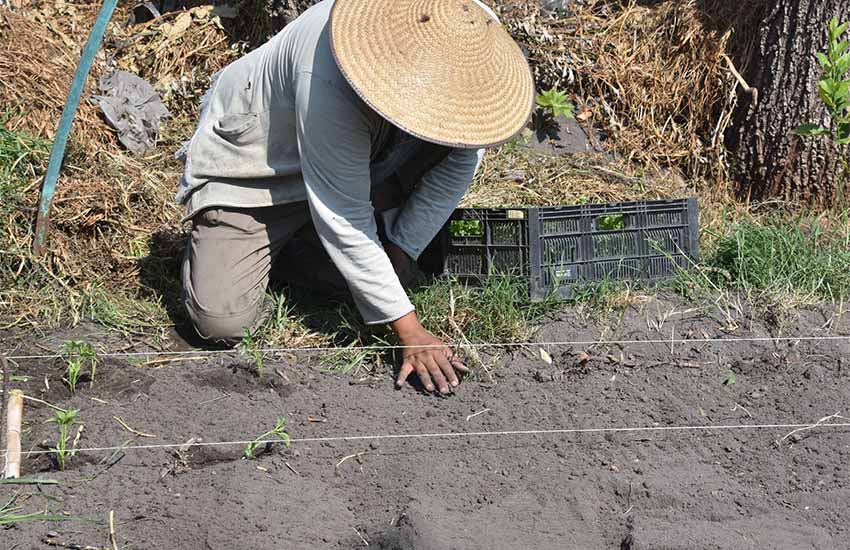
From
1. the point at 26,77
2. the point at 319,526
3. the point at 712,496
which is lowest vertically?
the point at 712,496

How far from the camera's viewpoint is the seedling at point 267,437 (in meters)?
2.86

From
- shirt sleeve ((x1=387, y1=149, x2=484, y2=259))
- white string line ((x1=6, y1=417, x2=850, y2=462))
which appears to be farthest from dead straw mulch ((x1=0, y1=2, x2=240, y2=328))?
shirt sleeve ((x1=387, y1=149, x2=484, y2=259))

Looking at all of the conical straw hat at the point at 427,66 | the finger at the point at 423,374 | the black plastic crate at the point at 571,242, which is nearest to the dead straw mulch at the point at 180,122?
the black plastic crate at the point at 571,242

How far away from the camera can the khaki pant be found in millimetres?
3449

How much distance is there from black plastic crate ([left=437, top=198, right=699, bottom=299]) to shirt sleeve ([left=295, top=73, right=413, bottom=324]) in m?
0.64

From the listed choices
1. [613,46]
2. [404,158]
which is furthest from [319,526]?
[613,46]

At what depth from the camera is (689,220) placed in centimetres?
383

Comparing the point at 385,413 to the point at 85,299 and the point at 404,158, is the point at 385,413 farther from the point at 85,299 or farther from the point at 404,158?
the point at 85,299

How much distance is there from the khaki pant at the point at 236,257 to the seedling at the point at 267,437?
0.59 metres

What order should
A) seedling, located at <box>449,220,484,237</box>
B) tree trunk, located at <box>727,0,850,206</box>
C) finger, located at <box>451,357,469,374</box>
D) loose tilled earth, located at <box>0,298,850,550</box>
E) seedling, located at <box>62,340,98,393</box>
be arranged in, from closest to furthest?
loose tilled earth, located at <box>0,298,850,550</box> → seedling, located at <box>62,340,98,393</box> → finger, located at <box>451,357,469,374</box> → seedling, located at <box>449,220,484,237</box> → tree trunk, located at <box>727,0,850,206</box>

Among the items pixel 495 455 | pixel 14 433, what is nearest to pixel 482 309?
pixel 495 455

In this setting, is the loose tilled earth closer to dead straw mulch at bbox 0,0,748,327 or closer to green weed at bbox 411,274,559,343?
green weed at bbox 411,274,559,343

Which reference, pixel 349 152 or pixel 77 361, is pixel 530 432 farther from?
pixel 77 361

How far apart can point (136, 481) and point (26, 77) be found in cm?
240
